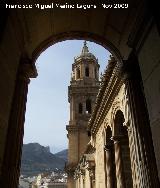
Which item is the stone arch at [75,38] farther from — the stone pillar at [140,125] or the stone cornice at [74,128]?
the stone cornice at [74,128]

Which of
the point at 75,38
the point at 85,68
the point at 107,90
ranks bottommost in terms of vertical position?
the point at 75,38

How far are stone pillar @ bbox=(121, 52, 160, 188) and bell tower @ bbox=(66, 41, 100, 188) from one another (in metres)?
27.8

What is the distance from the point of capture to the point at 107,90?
1232 cm

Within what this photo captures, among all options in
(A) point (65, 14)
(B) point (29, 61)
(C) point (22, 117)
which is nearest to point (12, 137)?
(C) point (22, 117)

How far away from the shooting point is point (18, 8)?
5797 millimetres

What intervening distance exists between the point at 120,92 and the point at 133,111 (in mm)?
4431

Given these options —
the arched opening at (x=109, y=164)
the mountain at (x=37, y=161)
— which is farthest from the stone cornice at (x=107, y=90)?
the mountain at (x=37, y=161)

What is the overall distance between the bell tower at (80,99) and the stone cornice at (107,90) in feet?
64.3

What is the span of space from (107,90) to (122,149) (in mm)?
2716

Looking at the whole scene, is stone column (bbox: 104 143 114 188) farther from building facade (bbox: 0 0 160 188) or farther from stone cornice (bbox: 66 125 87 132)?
stone cornice (bbox: 66 125 87 132)

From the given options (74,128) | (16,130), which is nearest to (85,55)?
(74,128)

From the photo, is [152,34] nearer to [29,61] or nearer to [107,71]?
[29,61]

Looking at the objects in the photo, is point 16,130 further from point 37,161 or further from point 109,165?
point 37,161

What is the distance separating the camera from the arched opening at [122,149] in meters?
11.6
